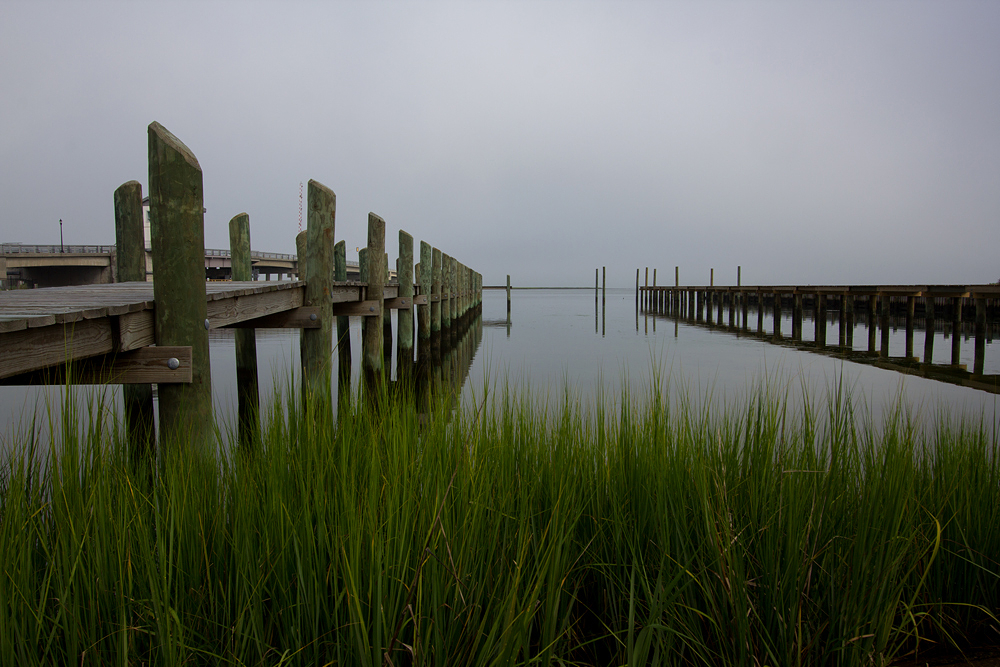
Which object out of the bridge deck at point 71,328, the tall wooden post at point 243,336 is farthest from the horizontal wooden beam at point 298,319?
the tall wooden post at point 243,336

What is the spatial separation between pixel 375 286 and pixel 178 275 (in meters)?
5.52

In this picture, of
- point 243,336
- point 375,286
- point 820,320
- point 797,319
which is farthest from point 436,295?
point 797,319

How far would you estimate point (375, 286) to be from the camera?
883 centimetres

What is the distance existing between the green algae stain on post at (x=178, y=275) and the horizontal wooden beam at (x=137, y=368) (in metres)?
0.08

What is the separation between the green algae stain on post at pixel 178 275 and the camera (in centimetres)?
331

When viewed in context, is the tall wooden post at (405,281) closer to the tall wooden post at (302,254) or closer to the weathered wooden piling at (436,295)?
the tall wooden post at (302,254)

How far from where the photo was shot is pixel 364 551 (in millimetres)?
1824

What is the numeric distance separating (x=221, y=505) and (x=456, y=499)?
0.89 m

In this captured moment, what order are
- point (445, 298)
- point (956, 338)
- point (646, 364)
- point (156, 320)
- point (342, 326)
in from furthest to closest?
point (445, 298) → point (956, 338) → point (646, 364) → point (342, 326) → point (156, 320)

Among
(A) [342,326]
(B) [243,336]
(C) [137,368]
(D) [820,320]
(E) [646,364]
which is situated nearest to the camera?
(C) [137,368]

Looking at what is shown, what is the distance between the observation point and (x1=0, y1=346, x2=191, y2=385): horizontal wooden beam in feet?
10.4

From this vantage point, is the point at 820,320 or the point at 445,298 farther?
the point at 820,320

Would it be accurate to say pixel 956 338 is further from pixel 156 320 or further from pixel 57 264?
pixel 57 264

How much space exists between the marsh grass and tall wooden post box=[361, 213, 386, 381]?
6121 mm
